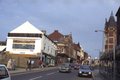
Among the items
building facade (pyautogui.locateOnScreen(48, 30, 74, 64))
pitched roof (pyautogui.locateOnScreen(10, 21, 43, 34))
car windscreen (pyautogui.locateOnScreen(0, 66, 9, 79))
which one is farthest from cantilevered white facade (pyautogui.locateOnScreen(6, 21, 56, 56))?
car windscreen (pyautogui.locateOnScreen(0, 66, 9, 79))

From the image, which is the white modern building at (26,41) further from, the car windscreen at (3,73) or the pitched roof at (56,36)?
the car windscreen at (3,73)

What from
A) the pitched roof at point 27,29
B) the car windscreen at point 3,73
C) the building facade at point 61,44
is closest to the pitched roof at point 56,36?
Answer: the building facade at point 61,44

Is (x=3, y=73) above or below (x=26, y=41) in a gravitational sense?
below

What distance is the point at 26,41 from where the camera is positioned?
86562 millimetres

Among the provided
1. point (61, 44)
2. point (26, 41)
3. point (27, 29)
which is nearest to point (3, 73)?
point (26, 41)

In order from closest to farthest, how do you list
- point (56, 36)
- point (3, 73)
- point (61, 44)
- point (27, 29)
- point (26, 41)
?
point (3, 73), point (26, 41), point (27, 29), point (61, 44), point (56, 36)

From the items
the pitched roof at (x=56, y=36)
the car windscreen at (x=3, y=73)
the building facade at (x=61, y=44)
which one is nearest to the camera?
the car windscreen at (x=3, y=73)

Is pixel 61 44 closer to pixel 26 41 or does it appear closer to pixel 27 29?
pixel 27 29

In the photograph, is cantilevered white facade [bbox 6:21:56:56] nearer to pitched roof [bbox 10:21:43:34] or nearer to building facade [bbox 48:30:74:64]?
pitched roof [bbox 10:21:43:34]

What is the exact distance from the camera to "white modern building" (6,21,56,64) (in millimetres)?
85625

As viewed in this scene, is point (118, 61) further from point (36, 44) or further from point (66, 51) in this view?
point (66, 51)

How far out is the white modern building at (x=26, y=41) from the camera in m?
85.6

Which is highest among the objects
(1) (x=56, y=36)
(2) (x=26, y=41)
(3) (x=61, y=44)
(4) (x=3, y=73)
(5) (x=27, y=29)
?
(1) (x=56, y=36)

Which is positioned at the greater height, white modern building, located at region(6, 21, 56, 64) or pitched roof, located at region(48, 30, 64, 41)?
pitched roof, located at region(48, 30, 64, 41)
